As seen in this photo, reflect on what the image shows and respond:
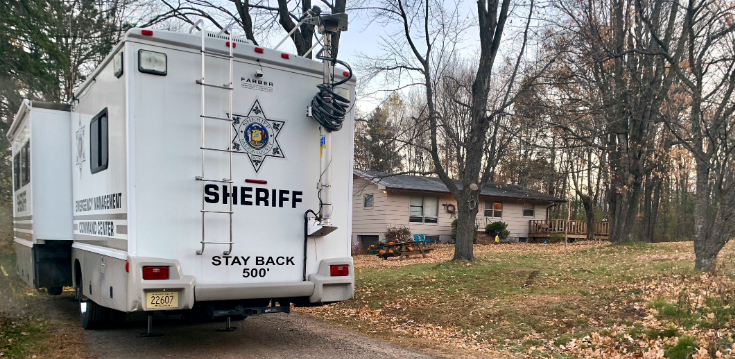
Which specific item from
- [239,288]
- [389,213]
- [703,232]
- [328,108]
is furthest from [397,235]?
[239,288]

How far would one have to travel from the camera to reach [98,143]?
650 cm

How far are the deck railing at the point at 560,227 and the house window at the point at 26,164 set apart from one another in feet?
86.4

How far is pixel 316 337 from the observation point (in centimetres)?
745

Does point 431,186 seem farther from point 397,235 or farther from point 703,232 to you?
point 703,232

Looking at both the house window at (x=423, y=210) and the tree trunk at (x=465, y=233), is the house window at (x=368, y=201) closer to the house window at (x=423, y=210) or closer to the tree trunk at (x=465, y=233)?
the house window at (x=423, y=210)

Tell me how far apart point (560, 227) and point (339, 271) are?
87.3 ft

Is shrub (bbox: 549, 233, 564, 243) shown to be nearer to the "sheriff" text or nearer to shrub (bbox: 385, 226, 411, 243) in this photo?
shrub (bbox: 385, 226, 411, 243)

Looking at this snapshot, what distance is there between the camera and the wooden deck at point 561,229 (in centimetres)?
3020

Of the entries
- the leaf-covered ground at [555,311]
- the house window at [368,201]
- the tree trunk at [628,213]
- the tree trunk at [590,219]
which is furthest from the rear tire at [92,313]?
the tree trunk at [590,219]

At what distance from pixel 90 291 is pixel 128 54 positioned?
315 cm

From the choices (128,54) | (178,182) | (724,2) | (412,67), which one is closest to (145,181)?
(178,182)

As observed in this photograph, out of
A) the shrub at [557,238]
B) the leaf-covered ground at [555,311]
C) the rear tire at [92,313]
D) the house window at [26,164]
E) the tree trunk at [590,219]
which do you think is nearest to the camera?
the leaf-covered ground at [555,311]

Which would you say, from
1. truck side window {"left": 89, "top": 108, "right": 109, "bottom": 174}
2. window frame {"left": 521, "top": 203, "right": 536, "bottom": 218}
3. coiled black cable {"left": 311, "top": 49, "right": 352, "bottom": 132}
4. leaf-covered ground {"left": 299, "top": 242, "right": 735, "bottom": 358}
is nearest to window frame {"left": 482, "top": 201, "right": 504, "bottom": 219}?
window frame {"left": 521, "top": 203, "right": 536, "bottom": 218}

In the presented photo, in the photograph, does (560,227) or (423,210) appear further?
(560,227)
